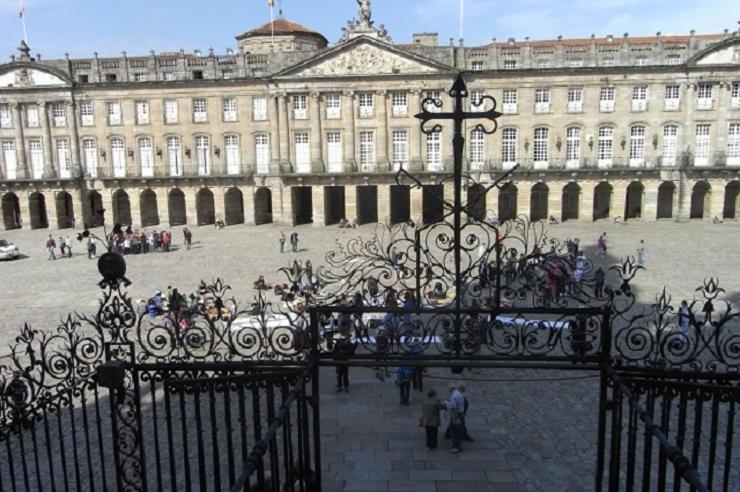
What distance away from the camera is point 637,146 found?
3928 cm

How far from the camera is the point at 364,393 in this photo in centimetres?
1193

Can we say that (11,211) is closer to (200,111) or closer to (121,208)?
(121,208)

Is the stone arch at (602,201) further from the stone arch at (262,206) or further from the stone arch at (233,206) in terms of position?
the stone arch at (233,206)

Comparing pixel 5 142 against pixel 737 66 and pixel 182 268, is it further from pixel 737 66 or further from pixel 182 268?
pixel 737 66

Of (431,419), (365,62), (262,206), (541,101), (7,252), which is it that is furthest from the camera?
(262,206)

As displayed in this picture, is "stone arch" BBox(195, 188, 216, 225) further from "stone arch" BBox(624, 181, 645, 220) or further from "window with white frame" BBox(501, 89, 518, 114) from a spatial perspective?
"stone arch" BBox(624, 181, 645, 220)

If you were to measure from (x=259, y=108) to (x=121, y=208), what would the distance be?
13918 millimetres

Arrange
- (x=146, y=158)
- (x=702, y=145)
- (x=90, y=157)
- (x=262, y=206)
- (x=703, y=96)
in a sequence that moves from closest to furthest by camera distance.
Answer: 1. (x=703, y=96)
2. (x=702, y=145)
3. (x=146, y=158)
4. (x=90, y=157)
5. (x=262, y=206)

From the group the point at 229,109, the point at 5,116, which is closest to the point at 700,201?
the point at 229,109

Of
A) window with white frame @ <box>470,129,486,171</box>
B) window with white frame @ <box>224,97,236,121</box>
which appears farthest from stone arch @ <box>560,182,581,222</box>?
window with white frame @ <box>224,97,236,121</box>

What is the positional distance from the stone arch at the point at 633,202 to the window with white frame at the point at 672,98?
5.90 meters

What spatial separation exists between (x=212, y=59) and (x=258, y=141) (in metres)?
6.33

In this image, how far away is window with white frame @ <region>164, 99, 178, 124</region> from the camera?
137 feet

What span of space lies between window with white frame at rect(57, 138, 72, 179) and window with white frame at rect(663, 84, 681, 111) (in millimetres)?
40547
